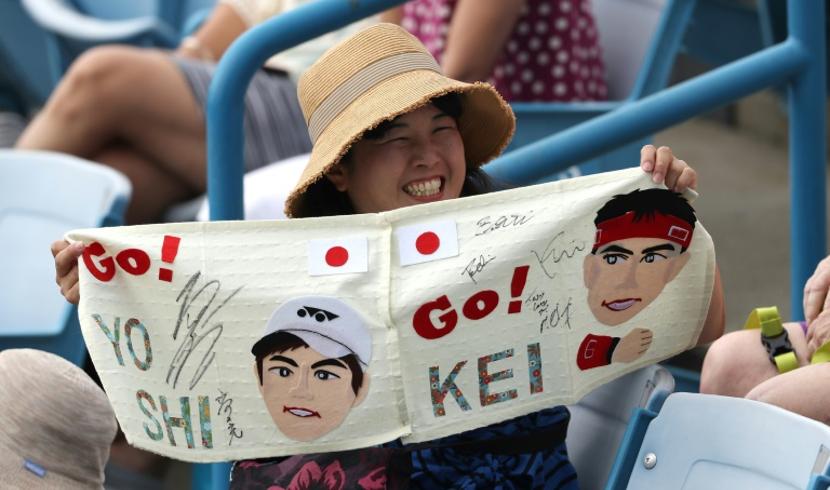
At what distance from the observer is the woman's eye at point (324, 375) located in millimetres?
1809

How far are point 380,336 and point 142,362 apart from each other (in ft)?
1.04

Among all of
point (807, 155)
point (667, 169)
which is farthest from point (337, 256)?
point (807, 155)

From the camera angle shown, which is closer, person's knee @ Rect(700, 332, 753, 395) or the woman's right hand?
the woman's right hand

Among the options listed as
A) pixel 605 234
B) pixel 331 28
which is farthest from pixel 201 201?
pixel 605 234

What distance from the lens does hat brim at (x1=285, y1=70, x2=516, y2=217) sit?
6.55ft

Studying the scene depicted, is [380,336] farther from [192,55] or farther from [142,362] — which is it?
[192,55]

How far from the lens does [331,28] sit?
2.25 m
